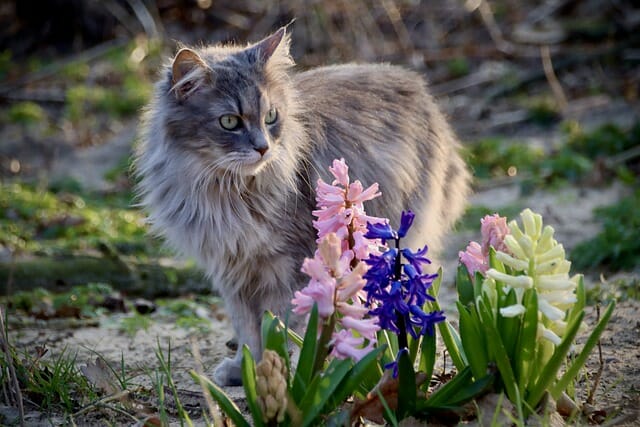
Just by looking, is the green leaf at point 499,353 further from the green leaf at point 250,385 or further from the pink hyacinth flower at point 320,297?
the green leaf at point 250,385

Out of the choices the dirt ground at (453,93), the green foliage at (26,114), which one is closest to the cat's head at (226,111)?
the dirt ground at (453,93)

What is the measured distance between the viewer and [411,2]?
9.12 meters

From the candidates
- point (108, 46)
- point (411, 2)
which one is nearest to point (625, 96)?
point (411, 2)

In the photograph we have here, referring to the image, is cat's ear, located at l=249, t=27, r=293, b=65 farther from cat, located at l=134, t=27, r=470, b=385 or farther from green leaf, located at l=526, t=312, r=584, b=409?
green leaf, located at l=526, t=312, r=584, b=409

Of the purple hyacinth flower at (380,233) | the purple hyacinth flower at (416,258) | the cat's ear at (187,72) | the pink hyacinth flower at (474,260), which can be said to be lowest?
the pink hyacinth flower at (474,260)

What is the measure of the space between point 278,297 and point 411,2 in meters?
6.54

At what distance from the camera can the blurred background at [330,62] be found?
5.51m

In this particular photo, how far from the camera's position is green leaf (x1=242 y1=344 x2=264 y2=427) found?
206 cm

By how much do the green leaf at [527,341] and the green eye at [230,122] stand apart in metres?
1.48

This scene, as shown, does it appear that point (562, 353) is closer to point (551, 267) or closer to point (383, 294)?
point (551, 267)

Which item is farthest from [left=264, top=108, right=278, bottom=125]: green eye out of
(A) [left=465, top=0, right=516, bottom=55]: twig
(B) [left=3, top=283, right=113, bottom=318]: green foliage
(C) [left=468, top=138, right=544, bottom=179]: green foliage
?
(A) [left=465, top=0, right=516, bottom=55]: twig

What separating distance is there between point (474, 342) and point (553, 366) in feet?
0.71

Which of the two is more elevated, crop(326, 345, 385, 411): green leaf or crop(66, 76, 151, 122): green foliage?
crop(66, 76, 151, 122): green foliage

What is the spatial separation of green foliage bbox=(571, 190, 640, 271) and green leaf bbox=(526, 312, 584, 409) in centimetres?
232
